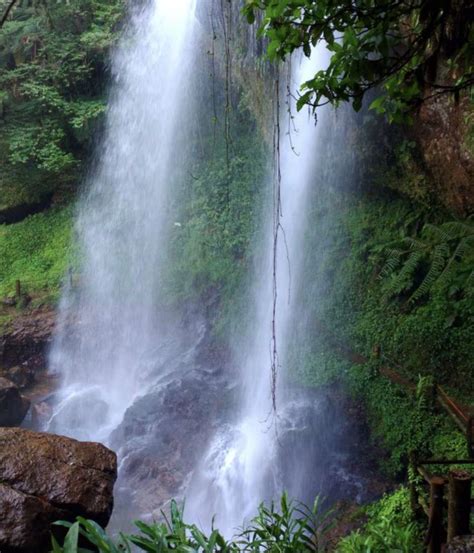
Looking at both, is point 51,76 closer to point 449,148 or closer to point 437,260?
point 449,148

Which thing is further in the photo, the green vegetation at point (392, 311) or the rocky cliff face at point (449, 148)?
the rocky cliff face at point (449, 148)

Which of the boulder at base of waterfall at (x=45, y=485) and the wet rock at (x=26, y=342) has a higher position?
the boulder at base of waterfall at (x=45, y=485)

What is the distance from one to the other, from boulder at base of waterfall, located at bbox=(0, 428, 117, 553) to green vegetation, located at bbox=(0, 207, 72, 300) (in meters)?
7.54

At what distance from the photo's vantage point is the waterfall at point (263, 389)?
703cm

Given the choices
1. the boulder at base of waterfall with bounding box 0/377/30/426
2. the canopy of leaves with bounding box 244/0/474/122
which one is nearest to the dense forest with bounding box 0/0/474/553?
the canopy of leaves with bounding box 244/0/474/122

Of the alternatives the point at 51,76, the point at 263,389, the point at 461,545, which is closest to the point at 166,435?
the point at 263,389

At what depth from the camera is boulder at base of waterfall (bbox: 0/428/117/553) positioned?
171 inches

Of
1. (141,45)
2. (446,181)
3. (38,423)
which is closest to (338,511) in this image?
(446,181)

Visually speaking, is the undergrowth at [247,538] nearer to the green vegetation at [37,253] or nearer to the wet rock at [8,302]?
the wet rock at [8,302]

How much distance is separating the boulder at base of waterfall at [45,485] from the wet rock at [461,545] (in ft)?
10.5

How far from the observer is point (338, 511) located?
20.5ft

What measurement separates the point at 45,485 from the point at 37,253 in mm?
9676

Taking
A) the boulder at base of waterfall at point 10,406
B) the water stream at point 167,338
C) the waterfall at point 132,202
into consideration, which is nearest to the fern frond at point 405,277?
the water stream at point 167,338

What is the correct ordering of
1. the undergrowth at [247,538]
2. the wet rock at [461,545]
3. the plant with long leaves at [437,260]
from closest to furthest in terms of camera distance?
the wet rock at [461,545] < the undergrowth at [247,538] < the plant with long leaves at [437,260]
